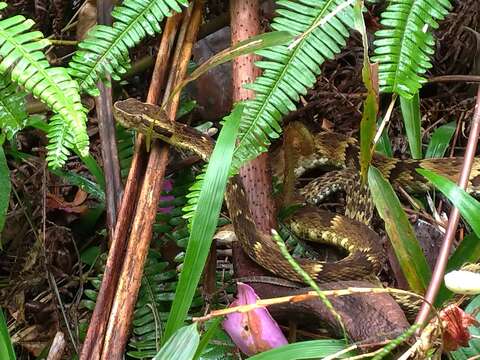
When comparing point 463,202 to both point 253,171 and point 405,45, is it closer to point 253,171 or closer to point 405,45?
point 405,45

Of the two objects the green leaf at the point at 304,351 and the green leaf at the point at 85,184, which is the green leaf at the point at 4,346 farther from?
the green leaf at the point at 85,184

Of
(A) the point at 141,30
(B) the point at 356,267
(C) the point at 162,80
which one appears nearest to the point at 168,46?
(C) the point at 162,80

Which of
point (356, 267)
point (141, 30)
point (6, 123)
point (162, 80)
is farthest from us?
point (162, 80)

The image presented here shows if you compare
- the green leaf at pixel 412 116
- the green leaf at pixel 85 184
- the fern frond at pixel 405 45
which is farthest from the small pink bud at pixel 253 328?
the green leaf at pixel 412 116

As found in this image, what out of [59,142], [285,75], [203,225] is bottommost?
[203,225]

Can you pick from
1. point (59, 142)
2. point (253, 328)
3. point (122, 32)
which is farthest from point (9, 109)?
point (253, 328)

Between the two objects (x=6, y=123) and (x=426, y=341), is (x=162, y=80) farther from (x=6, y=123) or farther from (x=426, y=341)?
(x=426, y=341)

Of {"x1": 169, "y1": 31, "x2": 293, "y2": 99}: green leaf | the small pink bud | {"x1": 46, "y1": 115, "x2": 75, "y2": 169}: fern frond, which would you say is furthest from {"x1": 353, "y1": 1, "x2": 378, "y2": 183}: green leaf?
{"x1": 46, "y1": 115, "x2": 75, "y2": 169}: fern frond
